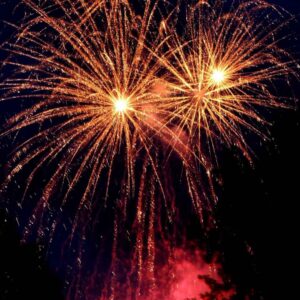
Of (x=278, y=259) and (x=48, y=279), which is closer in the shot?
(x=278, y=259)

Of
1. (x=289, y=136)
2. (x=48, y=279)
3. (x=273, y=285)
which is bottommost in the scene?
(x=273, y=285)

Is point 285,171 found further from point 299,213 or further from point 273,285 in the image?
point 273,285

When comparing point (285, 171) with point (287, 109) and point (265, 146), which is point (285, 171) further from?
point (287, 109)

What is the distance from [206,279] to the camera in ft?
34.0

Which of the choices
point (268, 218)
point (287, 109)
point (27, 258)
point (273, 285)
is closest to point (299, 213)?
point (268, 218)

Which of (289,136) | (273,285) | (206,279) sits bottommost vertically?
(273,285)

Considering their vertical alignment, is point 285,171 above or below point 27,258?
below

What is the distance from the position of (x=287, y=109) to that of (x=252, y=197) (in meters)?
2.04

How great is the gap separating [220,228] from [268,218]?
1.34m

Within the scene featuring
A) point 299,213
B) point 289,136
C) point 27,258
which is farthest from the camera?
point 27,258

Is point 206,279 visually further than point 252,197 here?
Yes

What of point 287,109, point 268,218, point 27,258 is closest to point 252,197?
point 268,218

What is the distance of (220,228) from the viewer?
1019 centimetres

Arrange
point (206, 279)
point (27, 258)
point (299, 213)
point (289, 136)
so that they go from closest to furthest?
1. point (299, 213)
2. point (289, 136)
3. point (206, 279)
4. point (27, 258)
